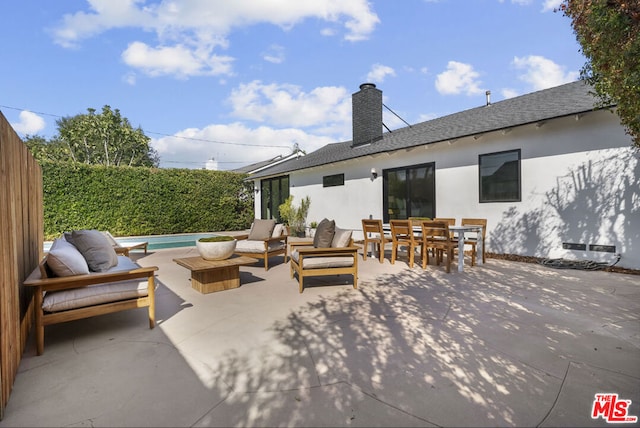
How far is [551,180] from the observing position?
6.34m

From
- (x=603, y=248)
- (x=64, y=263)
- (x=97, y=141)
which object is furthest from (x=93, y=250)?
(x=97, y=141)

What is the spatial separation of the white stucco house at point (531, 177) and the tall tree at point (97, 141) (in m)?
21.5

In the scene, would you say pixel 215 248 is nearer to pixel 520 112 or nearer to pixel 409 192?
pixel 409 192

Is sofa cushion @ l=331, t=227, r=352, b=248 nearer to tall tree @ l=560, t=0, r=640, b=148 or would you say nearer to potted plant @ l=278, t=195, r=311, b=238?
tall tree @ l=560, t=0, r=640, b=148

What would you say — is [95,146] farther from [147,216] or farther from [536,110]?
[536,110]

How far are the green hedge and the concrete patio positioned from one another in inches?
408

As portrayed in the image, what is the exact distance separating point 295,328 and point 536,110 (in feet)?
23.8

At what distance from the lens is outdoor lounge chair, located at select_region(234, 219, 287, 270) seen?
6169 mm

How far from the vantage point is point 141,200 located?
1301 centimetres

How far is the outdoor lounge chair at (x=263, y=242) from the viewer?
617 centimetres

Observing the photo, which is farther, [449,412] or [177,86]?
[177,86]

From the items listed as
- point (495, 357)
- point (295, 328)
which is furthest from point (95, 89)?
point (495, 357)

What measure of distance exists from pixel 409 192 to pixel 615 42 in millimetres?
6438

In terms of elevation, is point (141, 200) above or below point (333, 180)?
below
